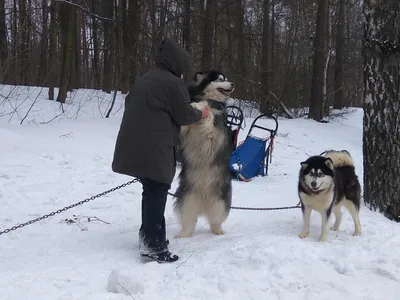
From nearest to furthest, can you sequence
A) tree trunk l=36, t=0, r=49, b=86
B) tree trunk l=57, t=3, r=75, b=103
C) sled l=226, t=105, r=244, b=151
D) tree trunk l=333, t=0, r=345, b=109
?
sled l=226, t=105, r=244, b=151
tree trunk l=57, t=3, r=75, b=103
tree trunk l=36, t=0, r=49, b=86
tree trunk l=333, t=0, r=345, b=109

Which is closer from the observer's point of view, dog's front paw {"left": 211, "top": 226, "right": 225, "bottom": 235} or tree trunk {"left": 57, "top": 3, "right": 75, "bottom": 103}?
dog's front paw {"left": 211, "top": 226, "right": 225, "bottom": 235}

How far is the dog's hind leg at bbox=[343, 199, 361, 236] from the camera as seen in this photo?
188 inches

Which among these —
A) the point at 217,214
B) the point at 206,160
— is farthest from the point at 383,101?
the point at 217,214

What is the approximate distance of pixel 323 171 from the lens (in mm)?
4617

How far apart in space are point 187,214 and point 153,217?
2.76 ft

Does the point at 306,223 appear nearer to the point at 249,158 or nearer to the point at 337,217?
the point at 337,217

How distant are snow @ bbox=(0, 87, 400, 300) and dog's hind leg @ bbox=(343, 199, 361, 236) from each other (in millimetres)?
104

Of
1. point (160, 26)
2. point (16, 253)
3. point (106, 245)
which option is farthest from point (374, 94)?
point (160, 26)

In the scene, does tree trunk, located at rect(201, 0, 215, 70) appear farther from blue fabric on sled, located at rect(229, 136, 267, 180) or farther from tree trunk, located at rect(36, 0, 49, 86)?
blue fabric on sled, located at rect(229, 136, 267, 180)

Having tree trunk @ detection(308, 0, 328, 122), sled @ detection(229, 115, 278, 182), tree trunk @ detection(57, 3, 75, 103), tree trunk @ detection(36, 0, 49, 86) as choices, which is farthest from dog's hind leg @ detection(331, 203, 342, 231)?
tree trunk @ detection(36, 0, 49, 86)

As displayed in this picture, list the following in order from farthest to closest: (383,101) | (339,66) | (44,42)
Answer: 1. (339,66)
2. (44,42)
3. (383,101)

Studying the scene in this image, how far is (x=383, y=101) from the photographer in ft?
17.7

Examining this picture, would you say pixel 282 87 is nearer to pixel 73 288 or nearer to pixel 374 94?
pixel 374 94

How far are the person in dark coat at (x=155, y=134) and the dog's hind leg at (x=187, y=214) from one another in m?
0.74
